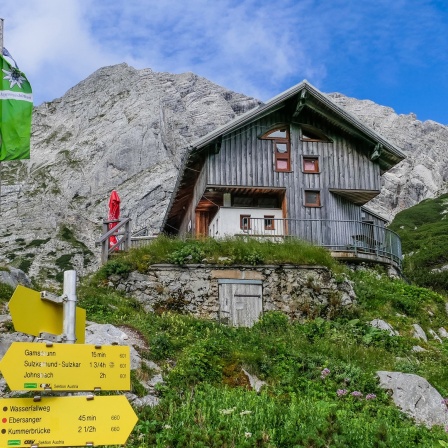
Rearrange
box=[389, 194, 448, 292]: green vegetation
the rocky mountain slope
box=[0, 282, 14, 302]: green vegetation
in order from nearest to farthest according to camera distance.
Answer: box=[0, 282, 14, 302]: green vegetation
box=[389, 194, 448, 292]: green vegetation
the rocky mountain slope

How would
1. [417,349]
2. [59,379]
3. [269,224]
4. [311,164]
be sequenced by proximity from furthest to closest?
[311,164]
[269,224]
[417,349]
[59,379]

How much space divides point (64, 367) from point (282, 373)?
8385 millimetres

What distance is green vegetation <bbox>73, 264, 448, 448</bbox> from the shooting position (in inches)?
380

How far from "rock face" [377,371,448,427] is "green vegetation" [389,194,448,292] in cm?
3680

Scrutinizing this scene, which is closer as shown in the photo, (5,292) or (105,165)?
(5,292)

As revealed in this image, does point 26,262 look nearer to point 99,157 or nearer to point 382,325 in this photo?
point 99,157

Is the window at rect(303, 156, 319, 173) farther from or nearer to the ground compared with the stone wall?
farther from the ground

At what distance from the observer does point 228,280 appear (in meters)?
20.1

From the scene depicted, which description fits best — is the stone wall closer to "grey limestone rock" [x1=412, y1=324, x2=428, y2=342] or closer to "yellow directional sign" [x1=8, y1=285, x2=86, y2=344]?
"grey limestone rock" [x1=412, y1=324, x2=428, y2=342]

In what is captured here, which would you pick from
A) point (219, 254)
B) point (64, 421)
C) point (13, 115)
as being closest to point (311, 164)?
point (219, 254)

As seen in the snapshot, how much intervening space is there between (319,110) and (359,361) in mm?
13821

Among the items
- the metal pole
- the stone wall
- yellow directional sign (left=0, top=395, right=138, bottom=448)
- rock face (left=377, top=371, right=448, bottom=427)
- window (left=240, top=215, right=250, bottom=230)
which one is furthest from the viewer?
window (left=240, top=215, right=250, bottom=230)

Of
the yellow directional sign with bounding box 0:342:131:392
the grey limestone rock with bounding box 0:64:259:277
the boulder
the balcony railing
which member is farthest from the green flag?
the grey limestone rock with bounding box 0:64:259:277

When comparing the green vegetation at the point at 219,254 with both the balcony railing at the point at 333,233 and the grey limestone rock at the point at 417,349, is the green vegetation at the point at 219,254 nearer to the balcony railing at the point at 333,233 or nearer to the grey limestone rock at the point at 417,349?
the balcony railing at the point at 333,233
